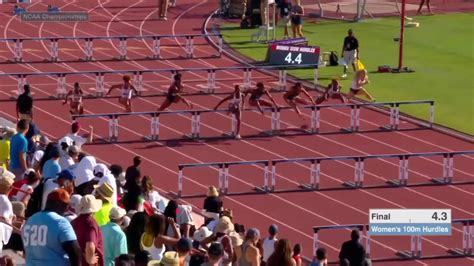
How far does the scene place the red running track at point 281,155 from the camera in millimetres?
28453

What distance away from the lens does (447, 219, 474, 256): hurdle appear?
26234mm

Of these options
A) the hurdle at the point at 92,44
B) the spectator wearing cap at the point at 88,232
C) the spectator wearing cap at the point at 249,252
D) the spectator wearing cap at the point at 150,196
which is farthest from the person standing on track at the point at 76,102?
the spectator wearing cap at the point at 88,232

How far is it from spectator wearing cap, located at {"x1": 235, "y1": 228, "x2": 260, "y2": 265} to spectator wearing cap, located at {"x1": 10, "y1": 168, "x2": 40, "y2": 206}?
3.68 m

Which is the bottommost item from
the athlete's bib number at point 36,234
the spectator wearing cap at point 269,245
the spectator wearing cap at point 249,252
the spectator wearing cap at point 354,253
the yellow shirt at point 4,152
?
the spectator wearing cap at point 354,253

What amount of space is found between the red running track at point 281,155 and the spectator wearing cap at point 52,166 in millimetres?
5308

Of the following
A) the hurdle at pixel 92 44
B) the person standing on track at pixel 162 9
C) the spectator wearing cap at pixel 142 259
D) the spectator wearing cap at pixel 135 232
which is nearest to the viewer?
the spectator wearing cap at pixel 142 259

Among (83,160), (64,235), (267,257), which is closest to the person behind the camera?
(64,235)

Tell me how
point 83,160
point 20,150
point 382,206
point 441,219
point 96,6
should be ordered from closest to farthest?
point 83,160 → point 20,150 → point 441,219 → point 382,206 → point 96,6

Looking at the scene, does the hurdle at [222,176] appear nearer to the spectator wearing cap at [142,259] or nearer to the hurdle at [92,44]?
the spectator wearing cap at [142,259]

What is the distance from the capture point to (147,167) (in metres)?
32.0

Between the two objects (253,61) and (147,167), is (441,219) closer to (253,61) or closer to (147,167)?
(147,167)

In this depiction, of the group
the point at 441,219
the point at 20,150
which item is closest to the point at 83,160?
the point at 20,150

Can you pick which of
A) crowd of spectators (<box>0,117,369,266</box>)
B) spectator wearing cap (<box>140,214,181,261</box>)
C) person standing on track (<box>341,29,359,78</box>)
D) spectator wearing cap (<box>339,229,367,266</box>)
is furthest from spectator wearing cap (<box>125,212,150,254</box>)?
person standing on track (<box>341,29,359,78</box>)

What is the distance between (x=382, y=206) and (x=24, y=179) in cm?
877
